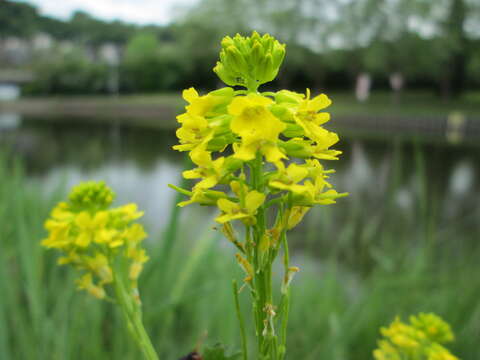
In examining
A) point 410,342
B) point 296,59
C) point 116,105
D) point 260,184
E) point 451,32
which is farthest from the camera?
point 116,105

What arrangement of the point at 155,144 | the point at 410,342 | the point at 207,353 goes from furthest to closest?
the point at 155,144 < the point at 410,342 < the point at 207,353

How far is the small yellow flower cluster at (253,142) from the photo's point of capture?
870 mm

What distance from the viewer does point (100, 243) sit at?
1.31 metres

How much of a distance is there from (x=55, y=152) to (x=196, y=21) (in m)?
41.6

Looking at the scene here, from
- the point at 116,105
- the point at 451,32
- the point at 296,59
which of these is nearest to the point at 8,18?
the point at 116,105

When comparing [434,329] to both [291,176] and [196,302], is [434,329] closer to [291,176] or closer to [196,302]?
[291,176]

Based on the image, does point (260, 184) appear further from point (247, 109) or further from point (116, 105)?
point (116, 105)

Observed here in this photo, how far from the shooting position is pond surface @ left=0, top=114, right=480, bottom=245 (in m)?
11.6

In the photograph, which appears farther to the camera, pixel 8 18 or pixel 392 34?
pixel 8 18

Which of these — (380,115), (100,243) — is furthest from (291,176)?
(380,115)

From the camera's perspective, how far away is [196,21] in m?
57.1

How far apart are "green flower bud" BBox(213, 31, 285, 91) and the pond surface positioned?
21.1 ft

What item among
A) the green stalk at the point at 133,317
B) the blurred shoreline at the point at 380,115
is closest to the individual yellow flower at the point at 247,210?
the green stalk at the point at 133,317

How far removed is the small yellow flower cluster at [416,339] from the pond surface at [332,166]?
591cm
